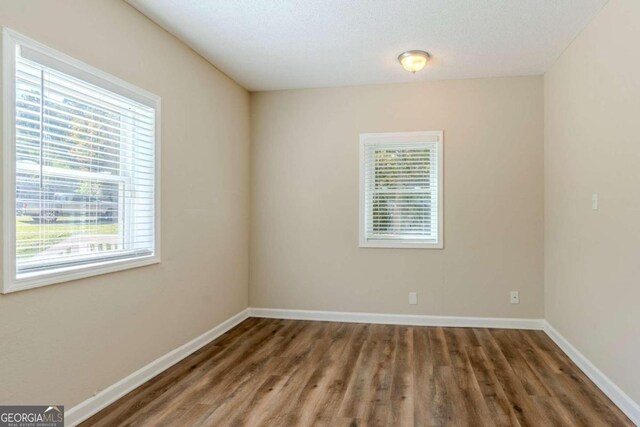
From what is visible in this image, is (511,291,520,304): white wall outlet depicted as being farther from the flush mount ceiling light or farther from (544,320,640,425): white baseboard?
the flush mount ceiling light

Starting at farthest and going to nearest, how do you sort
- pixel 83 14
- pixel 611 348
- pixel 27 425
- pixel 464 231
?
pixel 464 231 < pixel 611 348 < pixel 83 14 < pixel 27 425

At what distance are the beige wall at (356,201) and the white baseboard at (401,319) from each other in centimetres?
7

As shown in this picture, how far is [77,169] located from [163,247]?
95 centimetres

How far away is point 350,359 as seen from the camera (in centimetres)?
330

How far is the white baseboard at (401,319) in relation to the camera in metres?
4.11

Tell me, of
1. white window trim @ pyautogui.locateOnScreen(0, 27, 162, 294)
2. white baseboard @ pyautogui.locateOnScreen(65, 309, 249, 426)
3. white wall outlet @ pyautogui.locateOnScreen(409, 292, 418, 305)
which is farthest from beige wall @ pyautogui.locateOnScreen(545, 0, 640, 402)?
white window trim @ pyautogui.locateOnScreen(0, 27, 162, 294)

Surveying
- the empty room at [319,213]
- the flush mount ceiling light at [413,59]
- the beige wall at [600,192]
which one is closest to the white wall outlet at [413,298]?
the empty room at [319,213]

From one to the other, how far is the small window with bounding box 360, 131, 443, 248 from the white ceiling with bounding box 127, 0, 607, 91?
715 millimetres

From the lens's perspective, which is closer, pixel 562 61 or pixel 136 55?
pixel 136 55

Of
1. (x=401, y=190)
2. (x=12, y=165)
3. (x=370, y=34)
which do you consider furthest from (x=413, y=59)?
(x=12, y=165)

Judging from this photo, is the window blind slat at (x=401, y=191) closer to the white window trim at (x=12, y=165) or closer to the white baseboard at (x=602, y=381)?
the white baseboard at (x=602, y=381)

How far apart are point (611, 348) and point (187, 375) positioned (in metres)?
3.04

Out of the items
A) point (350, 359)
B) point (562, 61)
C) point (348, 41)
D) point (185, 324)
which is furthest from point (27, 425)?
point (562, 61)

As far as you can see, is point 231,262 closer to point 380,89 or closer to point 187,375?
point 187,375
